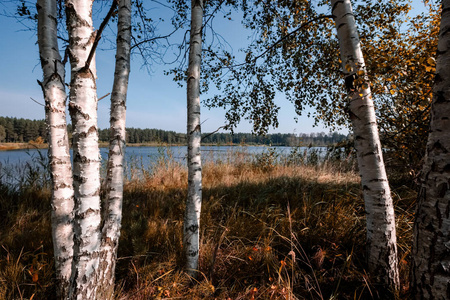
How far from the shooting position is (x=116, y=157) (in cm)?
172

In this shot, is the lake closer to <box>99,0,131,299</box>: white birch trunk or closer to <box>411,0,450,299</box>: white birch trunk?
<box>99,0,131,299</box>: white birch trunk

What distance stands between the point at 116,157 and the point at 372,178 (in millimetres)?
2305

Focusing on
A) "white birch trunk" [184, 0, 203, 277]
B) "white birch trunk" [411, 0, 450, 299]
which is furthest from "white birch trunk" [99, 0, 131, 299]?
"white birch trunk" [411, 0, 450, 299]

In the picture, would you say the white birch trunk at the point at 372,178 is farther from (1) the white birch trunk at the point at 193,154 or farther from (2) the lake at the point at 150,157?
(2) the lake at the point at 150,157

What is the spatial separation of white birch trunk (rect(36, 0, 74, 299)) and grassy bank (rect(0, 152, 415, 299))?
0.88 ft

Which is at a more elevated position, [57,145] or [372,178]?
[57,145]

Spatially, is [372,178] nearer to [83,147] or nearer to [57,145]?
[83,147]

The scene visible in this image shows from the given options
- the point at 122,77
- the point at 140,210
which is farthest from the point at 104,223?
the point at 140,210

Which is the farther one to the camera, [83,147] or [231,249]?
[231,249]

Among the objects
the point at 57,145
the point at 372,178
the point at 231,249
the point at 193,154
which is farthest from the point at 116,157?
the point at 372,178

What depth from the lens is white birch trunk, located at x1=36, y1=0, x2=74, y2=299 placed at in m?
1.56

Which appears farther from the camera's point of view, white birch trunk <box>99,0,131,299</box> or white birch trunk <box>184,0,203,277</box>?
white birch trunk <box>184,0,203,277</box>

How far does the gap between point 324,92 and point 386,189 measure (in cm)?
269

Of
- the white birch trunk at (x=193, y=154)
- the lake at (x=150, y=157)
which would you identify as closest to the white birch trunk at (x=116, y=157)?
the white birch trunk at (x=193, y=154)
